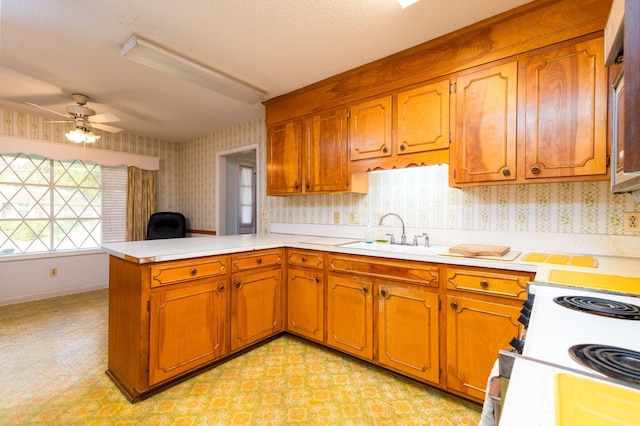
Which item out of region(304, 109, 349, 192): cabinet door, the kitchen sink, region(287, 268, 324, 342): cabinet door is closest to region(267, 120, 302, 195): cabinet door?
region(304, 109, 349, 192): cabinet door

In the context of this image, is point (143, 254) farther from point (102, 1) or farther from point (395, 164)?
point (395, 164)

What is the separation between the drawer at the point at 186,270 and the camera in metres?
1.85

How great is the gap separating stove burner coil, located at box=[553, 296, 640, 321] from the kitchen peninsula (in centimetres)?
39

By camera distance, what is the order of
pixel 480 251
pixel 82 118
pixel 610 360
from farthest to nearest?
pixel 82 118, pixel 480 251, pixel 610 360

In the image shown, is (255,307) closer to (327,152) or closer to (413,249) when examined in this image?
(413,249)

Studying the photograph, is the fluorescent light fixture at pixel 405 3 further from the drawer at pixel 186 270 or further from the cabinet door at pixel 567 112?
the drawer at pixel 186 270

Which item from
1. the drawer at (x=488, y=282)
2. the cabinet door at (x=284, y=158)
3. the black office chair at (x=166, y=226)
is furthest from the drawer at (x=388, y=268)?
the black office chair at (x=166, y=226)

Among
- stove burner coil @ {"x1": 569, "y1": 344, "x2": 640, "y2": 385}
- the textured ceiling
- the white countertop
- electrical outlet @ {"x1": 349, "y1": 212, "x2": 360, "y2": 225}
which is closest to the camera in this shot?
stove burner coil @ {"x1": 569, "y1": 344, "x2": 640, "y2": 385}

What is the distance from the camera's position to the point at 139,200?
468cm

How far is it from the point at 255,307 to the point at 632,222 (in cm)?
256

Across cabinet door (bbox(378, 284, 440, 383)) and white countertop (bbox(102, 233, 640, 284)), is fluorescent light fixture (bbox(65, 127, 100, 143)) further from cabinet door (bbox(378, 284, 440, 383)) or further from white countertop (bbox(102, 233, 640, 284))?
cabinet door (bbox(378, 284, 440, 383))

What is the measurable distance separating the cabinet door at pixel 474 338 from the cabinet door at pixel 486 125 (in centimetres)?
81

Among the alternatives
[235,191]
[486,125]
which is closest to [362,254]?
[486,125]

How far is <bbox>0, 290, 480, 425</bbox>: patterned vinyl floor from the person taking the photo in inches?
66.4
